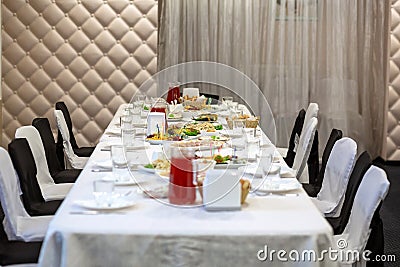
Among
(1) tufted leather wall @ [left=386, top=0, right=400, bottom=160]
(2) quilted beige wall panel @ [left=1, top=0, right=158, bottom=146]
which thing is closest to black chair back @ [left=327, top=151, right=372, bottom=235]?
(2) quilted beige wall panel @ [left=1, top=0, right=158, bottom=146]

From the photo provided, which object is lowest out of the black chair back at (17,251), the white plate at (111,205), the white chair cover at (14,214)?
the black chair back at (17,251)

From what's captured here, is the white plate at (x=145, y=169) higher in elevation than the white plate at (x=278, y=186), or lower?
higher

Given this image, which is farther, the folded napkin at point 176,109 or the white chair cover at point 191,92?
the white chair cover at point 191,92

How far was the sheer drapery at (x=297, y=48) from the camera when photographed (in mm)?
6492

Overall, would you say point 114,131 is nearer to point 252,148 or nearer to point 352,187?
point 252,148

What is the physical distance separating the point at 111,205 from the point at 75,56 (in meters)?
3.96

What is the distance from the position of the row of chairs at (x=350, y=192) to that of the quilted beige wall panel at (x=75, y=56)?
2315 mm

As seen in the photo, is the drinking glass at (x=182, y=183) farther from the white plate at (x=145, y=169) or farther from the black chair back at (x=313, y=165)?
the black chair back at (x=313, y=165)

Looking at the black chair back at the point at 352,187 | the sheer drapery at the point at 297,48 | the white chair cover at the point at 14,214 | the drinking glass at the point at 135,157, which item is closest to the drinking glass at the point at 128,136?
the drinking glass at the point at 135,157

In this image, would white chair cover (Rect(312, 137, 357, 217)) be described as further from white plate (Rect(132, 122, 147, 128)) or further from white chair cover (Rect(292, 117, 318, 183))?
white plate (Rect(132, 122, 147, 128))

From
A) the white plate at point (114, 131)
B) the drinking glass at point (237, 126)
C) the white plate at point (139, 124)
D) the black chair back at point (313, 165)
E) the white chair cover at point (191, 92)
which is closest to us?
the drinking glass at point (237, 126)

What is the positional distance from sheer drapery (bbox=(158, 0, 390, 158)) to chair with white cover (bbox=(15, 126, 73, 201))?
2777 mm

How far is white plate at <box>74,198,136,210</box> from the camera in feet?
7.59

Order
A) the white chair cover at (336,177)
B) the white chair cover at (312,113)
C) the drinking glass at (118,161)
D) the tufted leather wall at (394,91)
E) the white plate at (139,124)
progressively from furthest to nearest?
the tufted leather wall at (394,91), the white chair cover at (312,113), the white plate at (139,124), the white chair cover at (336,177), the drinking glass at (118,161)
